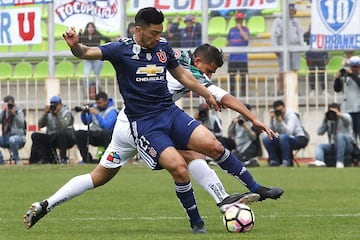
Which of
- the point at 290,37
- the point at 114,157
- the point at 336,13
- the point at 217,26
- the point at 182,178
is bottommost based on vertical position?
the point at 182,178

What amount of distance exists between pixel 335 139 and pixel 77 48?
1455 cm

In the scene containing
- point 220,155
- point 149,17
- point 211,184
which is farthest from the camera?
point 211,184

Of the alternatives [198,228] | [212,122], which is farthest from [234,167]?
[212,122]

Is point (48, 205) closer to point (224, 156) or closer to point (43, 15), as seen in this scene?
point (224, 156)

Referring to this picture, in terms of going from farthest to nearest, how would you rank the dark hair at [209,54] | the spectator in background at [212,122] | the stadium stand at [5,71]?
the stadium stand at [5,71]
the spectator in background at [212,122]
the dark hair at [209,54]

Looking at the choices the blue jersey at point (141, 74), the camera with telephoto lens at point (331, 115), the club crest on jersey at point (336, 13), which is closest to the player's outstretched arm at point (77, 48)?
the blue jersey at point (141, 74)

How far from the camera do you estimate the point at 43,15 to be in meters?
27.7

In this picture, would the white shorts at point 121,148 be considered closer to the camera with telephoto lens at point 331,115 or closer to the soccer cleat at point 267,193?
the soccer cleat at point 267,193

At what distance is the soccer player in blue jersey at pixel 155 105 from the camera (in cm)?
1029

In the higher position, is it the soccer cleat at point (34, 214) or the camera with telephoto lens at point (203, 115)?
the camera with telephoto lens at point (203, 115)

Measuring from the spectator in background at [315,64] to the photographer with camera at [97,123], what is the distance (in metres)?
4.97

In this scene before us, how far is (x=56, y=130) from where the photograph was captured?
995 inches

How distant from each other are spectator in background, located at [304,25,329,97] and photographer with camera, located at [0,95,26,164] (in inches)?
266

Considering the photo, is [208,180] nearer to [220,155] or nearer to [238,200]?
[220,155]
